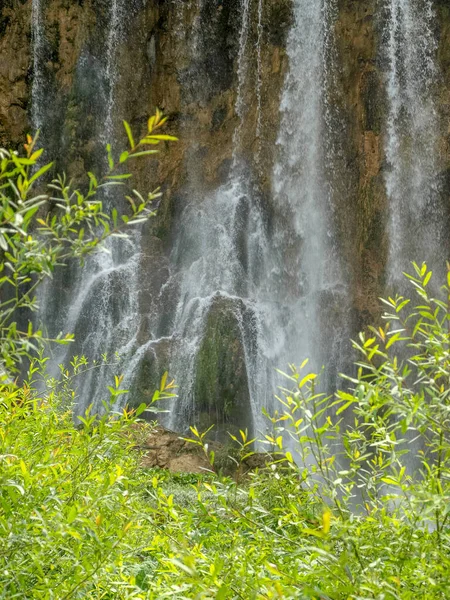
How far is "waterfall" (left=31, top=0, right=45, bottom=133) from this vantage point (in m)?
17.3

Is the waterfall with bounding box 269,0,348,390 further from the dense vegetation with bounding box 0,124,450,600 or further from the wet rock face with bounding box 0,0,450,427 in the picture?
the dense vegetation with bounding box 0,124,450,600

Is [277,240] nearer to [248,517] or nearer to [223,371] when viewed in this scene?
[223,371]

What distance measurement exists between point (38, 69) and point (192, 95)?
3.91 metres

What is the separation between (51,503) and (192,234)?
14349 mm

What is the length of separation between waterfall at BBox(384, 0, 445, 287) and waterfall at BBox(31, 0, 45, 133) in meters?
8.45

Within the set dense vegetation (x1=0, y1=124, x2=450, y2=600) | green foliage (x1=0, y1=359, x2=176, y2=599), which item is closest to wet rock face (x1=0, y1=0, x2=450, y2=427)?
green foliage (x1=0, y1=359, x2=176, y2=599)

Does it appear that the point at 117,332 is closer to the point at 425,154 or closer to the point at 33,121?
the point at 33,121

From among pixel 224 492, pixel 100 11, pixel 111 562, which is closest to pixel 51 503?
pixel 111 562

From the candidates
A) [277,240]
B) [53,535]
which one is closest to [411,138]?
[277,240]

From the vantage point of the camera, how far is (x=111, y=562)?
2648mm

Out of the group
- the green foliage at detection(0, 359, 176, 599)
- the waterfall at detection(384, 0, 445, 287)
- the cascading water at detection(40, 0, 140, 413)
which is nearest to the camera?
the green foliage at detection(0, 359, 176, 599)

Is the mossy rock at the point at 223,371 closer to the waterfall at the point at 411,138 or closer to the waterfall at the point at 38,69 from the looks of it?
the waterfall at the point at 411,138

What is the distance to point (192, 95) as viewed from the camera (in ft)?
57.3

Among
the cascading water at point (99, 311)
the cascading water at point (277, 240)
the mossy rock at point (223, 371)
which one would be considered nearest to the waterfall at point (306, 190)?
the cascading water at point (277, 240)
